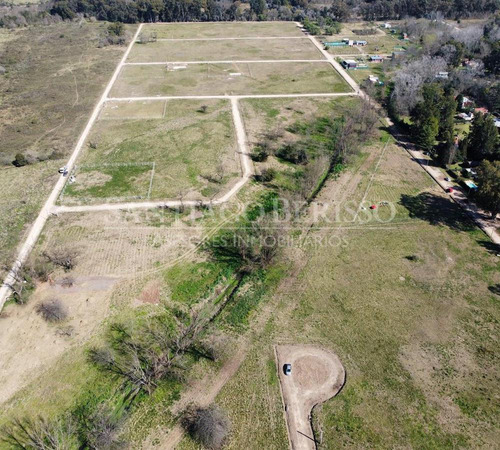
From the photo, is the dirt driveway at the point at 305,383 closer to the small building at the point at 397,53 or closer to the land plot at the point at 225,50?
the land plot at the point at 225,50

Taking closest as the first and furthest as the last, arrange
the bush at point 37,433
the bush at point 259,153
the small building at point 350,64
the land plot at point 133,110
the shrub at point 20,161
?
the bush at point 37,433
the shrub at point 20,161
the bush at point 259,153
the land plot at point 133,110
the small building at point 350,64

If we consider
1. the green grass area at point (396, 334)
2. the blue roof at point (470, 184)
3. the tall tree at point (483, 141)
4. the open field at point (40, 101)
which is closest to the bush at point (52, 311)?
the open field at point (40, 101)

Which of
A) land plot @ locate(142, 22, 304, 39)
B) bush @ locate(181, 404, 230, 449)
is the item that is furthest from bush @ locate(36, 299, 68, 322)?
land plot @ locate(142, 22, 304, 39)

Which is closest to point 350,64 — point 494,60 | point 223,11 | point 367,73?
point 367,73

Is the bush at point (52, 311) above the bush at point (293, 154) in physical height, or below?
below

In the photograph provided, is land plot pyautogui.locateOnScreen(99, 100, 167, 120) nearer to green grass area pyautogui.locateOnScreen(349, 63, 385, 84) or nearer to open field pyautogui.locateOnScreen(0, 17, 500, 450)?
open field pyautogui.locateOnScreen(0, 17, 500, 450)

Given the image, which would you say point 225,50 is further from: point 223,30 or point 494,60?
point 494,60

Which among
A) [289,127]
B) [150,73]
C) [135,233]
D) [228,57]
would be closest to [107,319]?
[135,233]

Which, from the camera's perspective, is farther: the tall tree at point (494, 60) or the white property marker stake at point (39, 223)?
the tall tree at point (494, 60)
